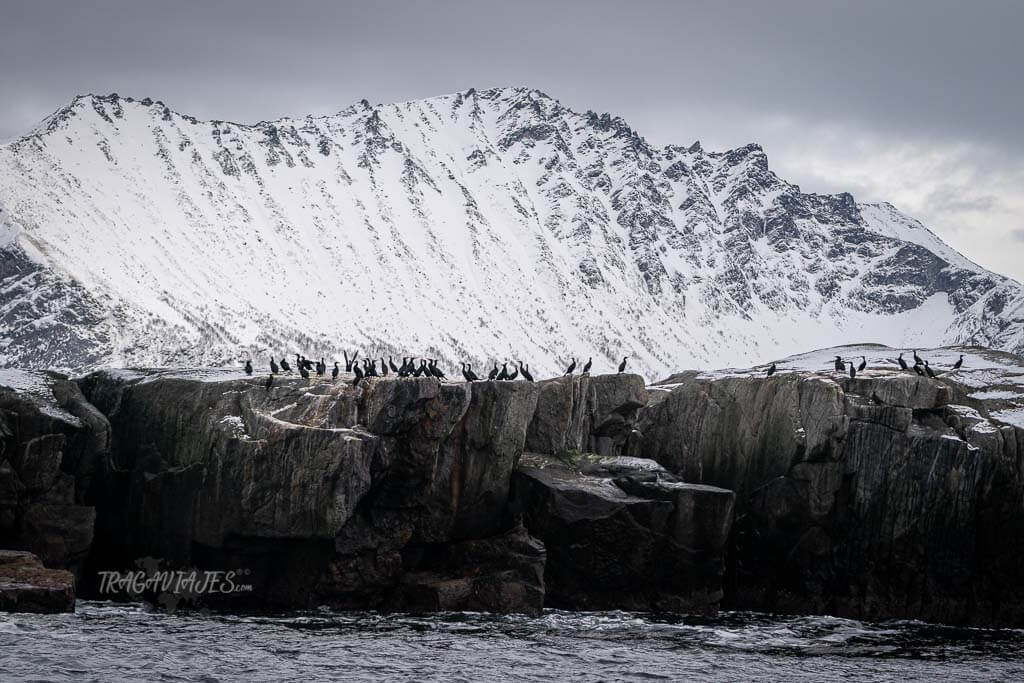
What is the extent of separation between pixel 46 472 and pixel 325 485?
15294 mm

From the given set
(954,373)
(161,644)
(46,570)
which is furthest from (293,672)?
(954,373)

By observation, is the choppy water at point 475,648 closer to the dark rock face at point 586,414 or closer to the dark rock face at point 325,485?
the dark rock face at point 325,485

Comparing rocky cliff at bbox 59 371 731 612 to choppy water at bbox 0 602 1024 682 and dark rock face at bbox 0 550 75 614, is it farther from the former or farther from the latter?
dark rock face at bbox 0 550 75 614

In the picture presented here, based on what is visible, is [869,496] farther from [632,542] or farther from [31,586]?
[31,586]

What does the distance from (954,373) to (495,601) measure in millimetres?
40344

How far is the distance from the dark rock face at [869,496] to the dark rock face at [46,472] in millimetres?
38448

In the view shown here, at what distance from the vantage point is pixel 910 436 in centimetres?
6391

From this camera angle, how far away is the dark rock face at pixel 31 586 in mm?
47188

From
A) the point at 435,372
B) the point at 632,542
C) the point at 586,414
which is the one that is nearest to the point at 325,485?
the point at 435,372

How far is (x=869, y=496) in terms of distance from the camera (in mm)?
64250

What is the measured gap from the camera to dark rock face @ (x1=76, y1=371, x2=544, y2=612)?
2285 inches

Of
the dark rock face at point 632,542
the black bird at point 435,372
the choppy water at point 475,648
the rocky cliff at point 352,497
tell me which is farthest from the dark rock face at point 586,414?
the choppy water at point 475,648

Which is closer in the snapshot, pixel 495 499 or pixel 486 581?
pixel 486 581

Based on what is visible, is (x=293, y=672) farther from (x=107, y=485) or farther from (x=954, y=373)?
(x=954, y=373)
